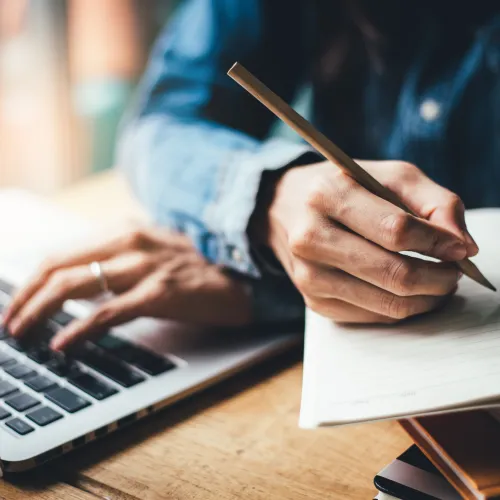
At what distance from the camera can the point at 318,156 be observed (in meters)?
0.58

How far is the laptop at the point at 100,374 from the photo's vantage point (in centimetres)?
45

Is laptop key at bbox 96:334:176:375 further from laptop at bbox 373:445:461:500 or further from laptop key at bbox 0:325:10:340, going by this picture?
laptop at bbox 373:445:461:500

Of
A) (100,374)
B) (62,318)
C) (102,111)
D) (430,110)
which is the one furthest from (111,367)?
(102,111)

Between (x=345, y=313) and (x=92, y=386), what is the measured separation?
19cm

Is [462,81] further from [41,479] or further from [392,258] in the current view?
[41,479]

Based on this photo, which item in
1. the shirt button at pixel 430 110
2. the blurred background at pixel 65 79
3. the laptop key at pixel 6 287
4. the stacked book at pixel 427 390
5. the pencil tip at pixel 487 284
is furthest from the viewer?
the blurred background at pixel 65 79

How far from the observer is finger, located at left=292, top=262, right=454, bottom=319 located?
0.44 meters

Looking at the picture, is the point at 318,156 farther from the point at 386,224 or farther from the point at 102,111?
the point at 102,111

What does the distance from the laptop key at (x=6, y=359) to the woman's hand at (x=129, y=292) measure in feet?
0.09

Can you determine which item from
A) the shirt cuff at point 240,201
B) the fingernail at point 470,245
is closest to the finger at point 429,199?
the fingernail at point 470,245

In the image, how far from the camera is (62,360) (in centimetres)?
53

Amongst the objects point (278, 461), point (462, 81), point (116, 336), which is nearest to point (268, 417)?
point (278, 461)

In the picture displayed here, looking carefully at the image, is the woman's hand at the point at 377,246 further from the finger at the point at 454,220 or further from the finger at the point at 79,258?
the finger at the point at 79,258

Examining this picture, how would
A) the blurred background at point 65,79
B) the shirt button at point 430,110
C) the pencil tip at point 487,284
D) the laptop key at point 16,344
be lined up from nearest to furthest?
the pencil tip at point 487,284 → the laptop key at point 16,344 → the shirt button at point 430,110 → the blurred background at point 65,79
